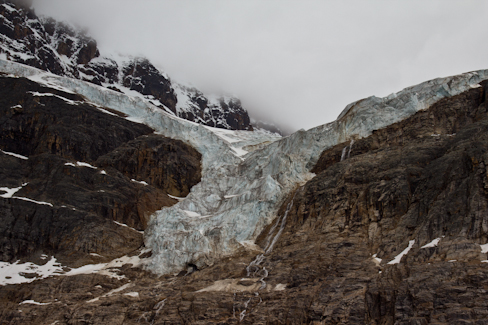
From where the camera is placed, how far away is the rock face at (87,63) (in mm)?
123850

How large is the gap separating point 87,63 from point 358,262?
392ft

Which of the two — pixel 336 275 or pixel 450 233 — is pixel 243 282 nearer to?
pixel 336 275

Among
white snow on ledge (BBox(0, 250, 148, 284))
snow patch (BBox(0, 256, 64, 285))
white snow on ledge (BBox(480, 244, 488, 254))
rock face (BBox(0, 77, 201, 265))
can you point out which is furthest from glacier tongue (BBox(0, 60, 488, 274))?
white snow on ledge (BBox(480, 244, 488, 254))

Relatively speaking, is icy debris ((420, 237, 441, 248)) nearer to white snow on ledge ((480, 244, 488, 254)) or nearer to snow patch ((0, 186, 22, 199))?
white snow on ledge ((480, 244, 488, 254))

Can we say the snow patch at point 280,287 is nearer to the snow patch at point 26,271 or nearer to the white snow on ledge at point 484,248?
the white snow on ledge at point 484,248

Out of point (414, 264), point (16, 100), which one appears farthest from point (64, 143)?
point (414, 264)

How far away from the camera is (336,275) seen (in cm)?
4081

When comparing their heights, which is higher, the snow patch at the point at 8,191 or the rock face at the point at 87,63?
the rock face at the point at 87,63

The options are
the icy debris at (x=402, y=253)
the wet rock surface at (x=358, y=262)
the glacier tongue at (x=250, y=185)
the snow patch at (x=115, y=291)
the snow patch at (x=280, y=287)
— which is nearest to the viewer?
the wet rock surface at (x=358, y=262)

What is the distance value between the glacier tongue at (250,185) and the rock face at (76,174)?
5740 mm

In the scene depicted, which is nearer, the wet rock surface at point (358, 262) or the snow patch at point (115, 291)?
the wet rock surface at point (358, 262)

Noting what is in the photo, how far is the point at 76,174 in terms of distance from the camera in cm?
7394

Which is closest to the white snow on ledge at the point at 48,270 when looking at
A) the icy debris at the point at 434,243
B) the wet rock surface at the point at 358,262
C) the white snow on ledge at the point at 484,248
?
the wet rock surface at the point at 358,262

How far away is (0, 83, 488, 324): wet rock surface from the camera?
33656mm
